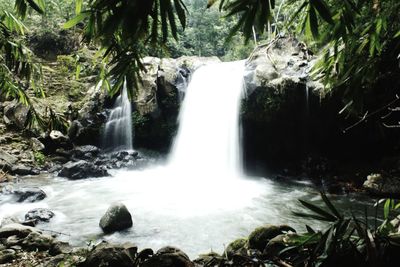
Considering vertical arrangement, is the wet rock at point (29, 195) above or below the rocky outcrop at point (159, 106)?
below

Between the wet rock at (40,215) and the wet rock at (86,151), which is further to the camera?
the wet rock at (86,151)

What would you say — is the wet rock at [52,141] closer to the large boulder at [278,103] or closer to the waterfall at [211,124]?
the waterfall at [211,124]

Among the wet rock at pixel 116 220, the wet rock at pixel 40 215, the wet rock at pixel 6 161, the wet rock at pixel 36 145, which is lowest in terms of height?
the wet rock at pixel 40 215

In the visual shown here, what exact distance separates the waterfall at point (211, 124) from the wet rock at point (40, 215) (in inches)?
234

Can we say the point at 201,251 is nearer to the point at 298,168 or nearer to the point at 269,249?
the point at 269,249

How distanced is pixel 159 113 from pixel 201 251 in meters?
8.68

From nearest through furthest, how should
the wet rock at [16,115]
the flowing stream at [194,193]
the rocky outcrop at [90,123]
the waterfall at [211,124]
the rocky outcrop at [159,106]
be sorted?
the flowing stream at [194,193], the waterfall at [211,124], the wet rock at [16,115], the rocky outcrop at [159,106], the rocky outcrop at [90,123]

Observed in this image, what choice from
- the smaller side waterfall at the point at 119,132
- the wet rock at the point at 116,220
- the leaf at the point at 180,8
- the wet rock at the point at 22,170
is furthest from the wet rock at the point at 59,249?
the smaller side waterfall at the point at 119,132

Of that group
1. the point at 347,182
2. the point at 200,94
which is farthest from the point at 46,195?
the point at 347,182

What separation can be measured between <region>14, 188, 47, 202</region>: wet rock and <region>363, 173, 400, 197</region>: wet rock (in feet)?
26.4

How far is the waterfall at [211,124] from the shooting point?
1179 centimetres

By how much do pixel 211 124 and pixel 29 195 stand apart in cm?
670

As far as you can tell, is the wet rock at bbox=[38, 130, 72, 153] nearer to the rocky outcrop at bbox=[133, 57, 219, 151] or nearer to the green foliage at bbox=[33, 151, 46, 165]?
the green foliage at bbox=[33, 151, 46, 165]

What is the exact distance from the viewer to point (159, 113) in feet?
43.4
